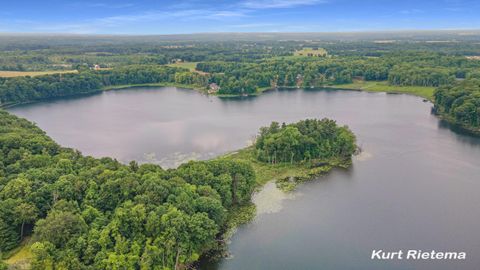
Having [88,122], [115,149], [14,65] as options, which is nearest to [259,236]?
[115,149]

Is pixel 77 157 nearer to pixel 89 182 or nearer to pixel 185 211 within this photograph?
pixel 89 182

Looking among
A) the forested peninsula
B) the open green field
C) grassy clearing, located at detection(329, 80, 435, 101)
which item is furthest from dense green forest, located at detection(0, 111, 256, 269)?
the open green field

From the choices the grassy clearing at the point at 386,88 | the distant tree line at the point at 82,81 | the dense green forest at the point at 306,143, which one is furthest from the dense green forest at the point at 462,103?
the distant tree line at the point at 82,81

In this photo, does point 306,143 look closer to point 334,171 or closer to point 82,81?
point 334,171

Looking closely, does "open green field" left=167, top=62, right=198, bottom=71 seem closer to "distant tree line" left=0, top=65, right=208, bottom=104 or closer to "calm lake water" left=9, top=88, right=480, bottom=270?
"distant tree line" left=0, top=65, right=208, bottom=104

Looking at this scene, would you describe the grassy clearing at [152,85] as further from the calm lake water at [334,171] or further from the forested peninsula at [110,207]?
the forested peninsula at [110,207]

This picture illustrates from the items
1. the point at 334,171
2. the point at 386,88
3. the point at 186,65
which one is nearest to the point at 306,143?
the point at 334,171
